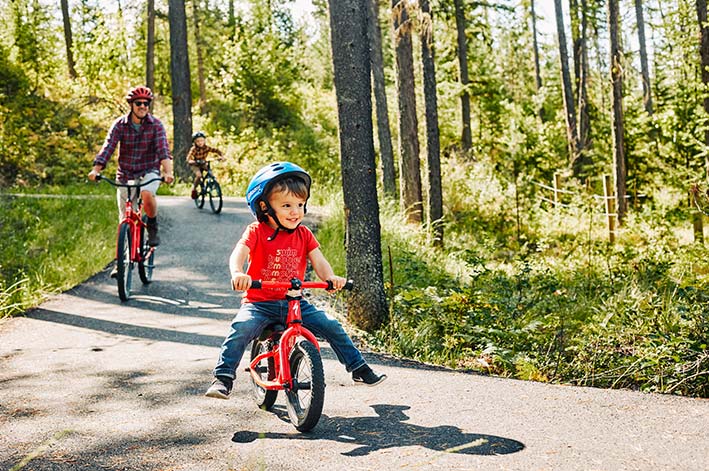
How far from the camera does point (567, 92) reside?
3142 centimetres

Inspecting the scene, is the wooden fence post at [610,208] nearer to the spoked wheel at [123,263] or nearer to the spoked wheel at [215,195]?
the spoked wheel at [215,195]

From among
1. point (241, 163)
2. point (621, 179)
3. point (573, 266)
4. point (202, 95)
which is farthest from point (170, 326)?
point (202, 95)

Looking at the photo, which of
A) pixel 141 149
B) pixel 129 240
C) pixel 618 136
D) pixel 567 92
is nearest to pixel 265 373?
pixel 129 240

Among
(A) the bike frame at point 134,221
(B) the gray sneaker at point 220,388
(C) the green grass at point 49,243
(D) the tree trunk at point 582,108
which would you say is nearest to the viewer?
(B) the gray sneaker at point 220,388

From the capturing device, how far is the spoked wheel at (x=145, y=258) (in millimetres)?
9531

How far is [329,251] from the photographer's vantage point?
12000 mm

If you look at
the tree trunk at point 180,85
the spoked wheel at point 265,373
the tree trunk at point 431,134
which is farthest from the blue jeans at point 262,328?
the tree trunk at point 180,85

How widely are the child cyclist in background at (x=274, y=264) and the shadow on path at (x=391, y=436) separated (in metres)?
0.30

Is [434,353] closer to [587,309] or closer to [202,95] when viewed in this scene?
[587,309]

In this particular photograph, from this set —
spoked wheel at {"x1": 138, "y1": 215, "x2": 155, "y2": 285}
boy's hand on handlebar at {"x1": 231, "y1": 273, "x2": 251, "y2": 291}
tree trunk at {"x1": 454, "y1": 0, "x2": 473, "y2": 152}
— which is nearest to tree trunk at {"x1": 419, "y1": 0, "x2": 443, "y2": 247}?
spoked wheel at {"x1": 138, "y1": 215, "x2": 155, "y2": 285}

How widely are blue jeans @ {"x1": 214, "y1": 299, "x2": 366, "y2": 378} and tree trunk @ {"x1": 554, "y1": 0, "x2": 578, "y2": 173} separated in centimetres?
2598

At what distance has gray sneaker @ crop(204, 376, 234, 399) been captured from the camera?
4.68 m

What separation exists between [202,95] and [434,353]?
34.8 m

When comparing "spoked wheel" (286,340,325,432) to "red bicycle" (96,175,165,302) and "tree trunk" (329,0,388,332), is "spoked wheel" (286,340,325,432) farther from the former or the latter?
"red bicycle" (96,175,165,302)
